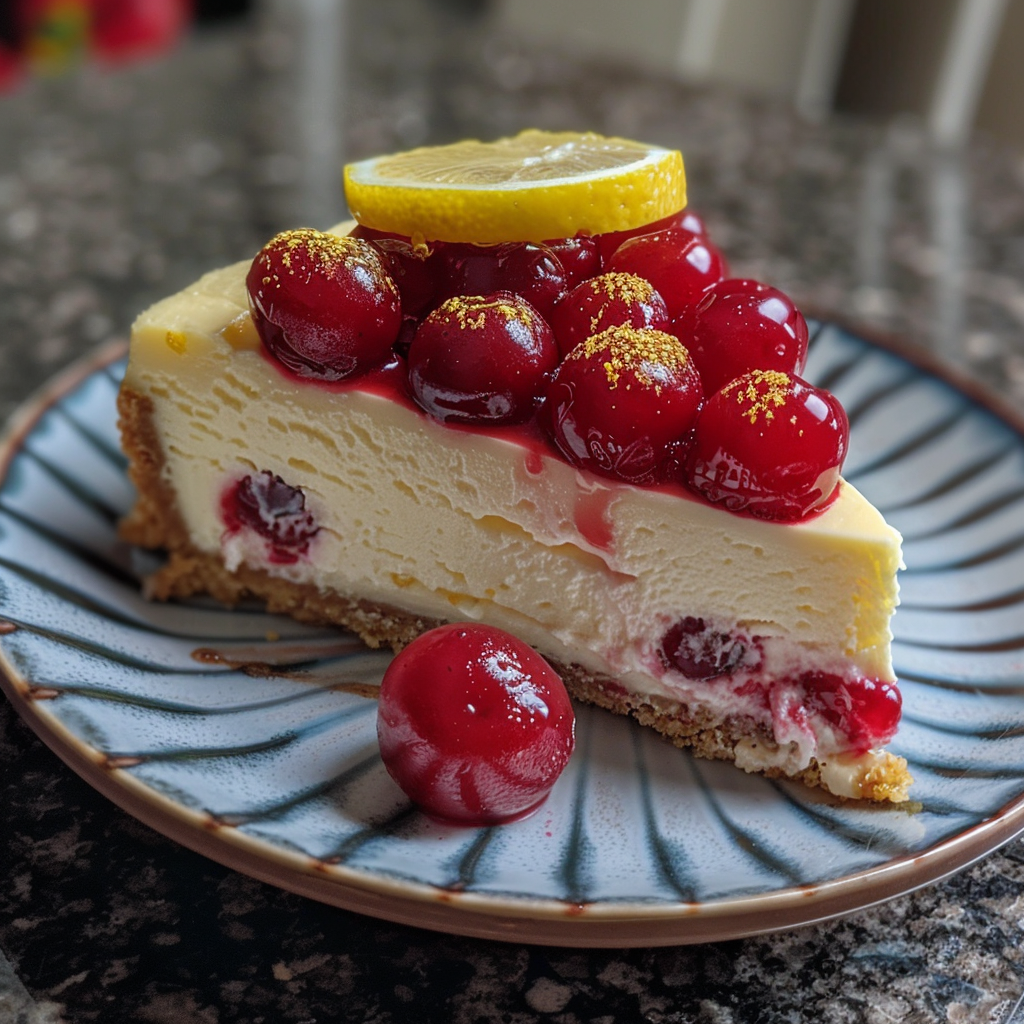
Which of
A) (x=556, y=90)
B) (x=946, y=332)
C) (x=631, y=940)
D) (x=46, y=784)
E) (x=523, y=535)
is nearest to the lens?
(x=631, y=940)

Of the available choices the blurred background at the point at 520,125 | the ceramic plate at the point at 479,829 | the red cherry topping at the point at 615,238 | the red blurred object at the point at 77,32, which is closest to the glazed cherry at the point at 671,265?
the red cherry topping at the point at 615,238

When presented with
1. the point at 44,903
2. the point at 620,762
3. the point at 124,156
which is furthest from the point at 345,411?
the point at 124,156

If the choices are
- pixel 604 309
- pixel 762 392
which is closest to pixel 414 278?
pixel 604 309

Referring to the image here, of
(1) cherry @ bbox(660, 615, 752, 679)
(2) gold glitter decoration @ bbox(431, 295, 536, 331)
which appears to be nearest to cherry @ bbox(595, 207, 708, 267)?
(2) gold glitter decoration @ bbox(431, 295, 536, 331)

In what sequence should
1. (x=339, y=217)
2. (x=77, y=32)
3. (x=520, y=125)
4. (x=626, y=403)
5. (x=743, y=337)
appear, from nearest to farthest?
1. (x=626, y=403)
2. (x=743, y=337)
3. (x=339, y=217)
4. (x=520, y=125)
5. (x=77, y=32)

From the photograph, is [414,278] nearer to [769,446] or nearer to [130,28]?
[769,446]

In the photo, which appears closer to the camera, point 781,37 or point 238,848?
point 238,848

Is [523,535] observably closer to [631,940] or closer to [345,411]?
[345,411]
